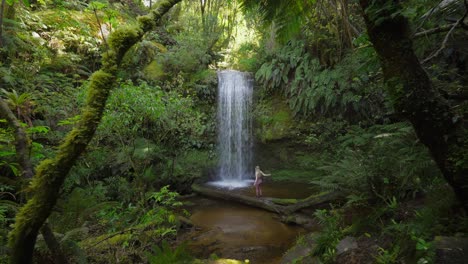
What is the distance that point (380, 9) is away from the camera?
1743mm

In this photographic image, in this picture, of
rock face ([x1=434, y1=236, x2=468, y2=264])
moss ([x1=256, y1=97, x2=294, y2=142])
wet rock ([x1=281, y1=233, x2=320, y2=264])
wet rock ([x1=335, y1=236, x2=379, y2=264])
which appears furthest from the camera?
moss ([x1=256, y1=97, x2=294, y2=142])

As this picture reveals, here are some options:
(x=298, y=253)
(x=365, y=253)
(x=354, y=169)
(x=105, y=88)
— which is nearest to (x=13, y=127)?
(x=105, y=88)

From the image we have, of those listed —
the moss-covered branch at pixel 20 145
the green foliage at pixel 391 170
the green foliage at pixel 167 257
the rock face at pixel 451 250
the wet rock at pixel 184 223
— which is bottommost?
the wet rock at pixel 184 223

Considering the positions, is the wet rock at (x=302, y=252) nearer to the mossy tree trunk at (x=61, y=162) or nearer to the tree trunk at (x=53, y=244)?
the tree trunk at (x=53, y=244)

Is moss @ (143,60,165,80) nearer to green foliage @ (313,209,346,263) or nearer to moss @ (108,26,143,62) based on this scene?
green foliage @ (313,209,346,263)

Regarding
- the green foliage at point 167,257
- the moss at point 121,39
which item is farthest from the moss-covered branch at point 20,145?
the green foliage at point 167,257

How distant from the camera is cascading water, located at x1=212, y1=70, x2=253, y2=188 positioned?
12906 mm

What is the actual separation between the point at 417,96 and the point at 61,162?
89.4 inches

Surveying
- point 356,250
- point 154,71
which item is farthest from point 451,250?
point 154,71

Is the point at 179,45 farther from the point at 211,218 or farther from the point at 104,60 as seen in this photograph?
the point at 104,60

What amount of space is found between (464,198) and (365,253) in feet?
4.62

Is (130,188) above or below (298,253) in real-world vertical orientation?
above

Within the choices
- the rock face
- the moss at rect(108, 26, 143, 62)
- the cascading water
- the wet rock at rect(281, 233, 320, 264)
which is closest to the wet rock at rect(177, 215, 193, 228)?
the wet rock at rect(281, 233, 320, 264)

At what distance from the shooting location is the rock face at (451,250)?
2215 mm
